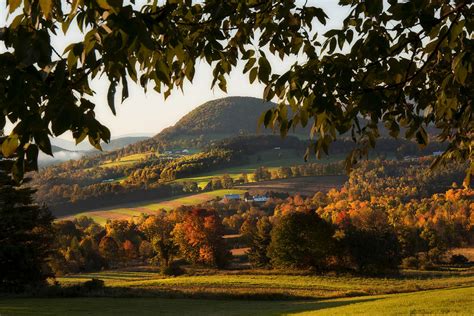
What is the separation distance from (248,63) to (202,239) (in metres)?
76.1

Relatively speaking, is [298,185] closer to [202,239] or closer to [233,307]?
[202,239]

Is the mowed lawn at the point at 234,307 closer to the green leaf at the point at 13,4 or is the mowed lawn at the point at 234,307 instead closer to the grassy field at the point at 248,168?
the green leaf at the point at 13,4

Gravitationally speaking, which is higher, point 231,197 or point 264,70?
point 264,70

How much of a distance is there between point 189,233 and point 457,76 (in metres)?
79.5

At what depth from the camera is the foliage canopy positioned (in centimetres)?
211

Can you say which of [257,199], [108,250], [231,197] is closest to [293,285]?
[108,250]

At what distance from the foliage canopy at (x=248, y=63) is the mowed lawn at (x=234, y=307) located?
16.6m

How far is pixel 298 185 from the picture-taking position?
532 feet

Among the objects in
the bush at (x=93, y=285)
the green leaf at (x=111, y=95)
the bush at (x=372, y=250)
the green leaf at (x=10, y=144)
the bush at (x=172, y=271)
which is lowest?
the bush at (x=172, y=271)

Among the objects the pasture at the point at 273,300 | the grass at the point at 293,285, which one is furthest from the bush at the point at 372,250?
the pasture at the point at 273,300

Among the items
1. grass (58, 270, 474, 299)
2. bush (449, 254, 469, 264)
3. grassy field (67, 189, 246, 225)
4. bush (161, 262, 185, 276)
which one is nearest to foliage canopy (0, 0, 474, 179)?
grass (58, 270, 474, 299)

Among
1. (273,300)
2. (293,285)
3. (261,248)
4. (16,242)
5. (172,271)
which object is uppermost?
(16,242)

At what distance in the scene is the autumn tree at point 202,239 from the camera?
247ft

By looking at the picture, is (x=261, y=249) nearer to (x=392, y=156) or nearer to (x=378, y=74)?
(x=378, y=74)
